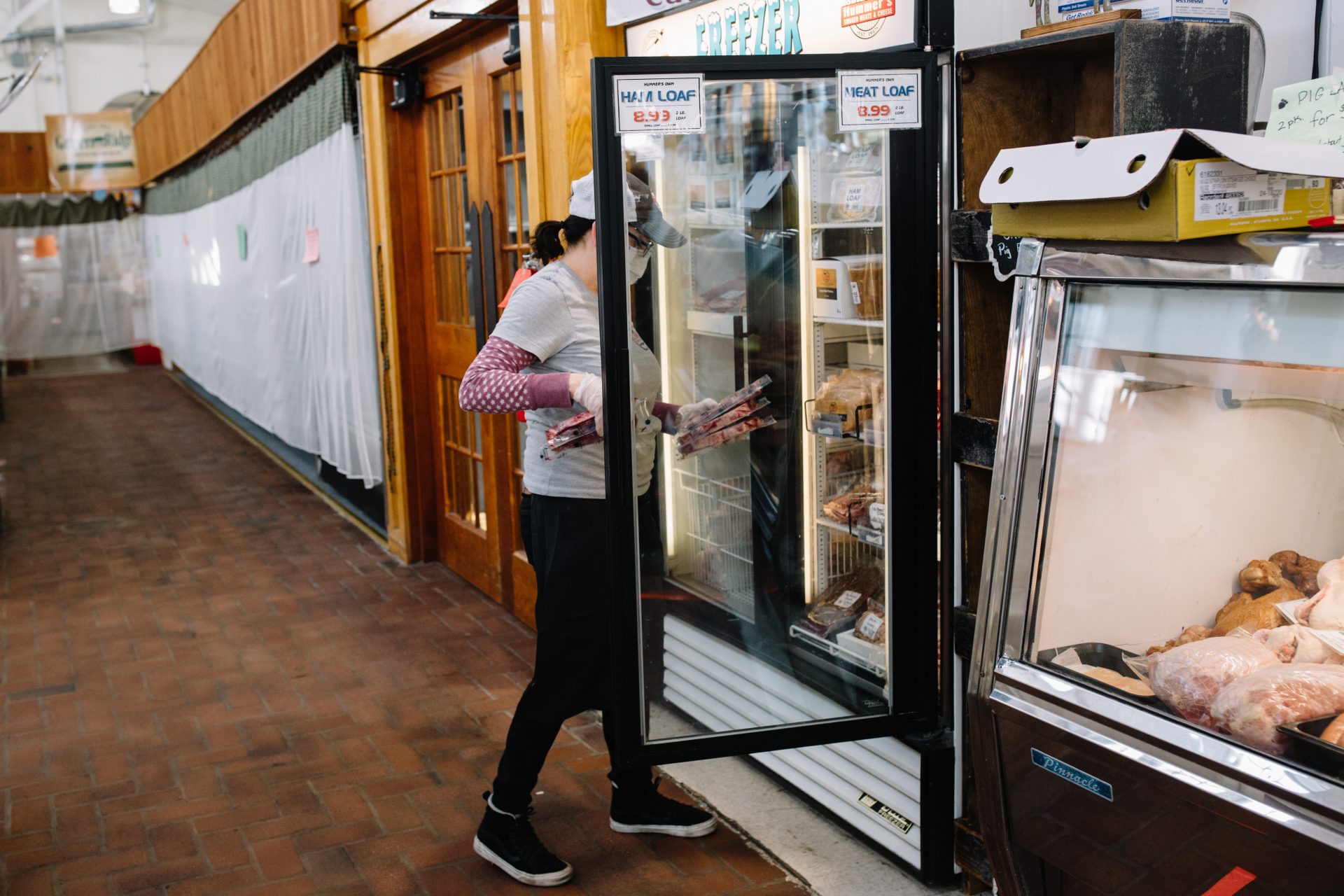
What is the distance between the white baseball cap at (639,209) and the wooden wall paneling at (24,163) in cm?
1541

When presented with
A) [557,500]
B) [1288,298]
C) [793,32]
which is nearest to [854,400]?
[557,500]

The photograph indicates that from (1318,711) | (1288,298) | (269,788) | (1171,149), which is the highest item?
(1171,149)

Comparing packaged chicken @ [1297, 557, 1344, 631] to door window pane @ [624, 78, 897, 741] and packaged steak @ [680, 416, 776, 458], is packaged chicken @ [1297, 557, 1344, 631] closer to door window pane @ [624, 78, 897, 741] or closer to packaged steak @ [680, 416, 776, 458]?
door window pane @ [624, 78, 897, 741]

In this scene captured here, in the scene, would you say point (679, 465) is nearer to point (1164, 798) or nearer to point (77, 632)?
point (1164, 798)

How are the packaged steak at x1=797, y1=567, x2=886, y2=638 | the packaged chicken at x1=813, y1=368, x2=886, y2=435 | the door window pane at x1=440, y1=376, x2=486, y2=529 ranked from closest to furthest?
the packaged chicken at x1=813, y1=368, x2=886, y2=435 < the packaged steak at x1=797, y1=567, x2=886, y2=638 < the door window pane at x1=440, y1=376, x2=486, y2=529

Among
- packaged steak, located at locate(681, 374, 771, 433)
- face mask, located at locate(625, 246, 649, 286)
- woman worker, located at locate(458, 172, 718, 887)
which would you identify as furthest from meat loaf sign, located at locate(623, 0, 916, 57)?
packaged steak, located at locate(681, 374, 771, 433)

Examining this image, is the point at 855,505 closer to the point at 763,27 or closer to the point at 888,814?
the point at 888,814

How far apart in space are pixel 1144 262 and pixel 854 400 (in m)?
1.16

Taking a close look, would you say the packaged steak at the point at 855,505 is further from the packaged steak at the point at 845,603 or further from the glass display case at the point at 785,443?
the packaged steak at the point at 845,603

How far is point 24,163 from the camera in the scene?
620 inches

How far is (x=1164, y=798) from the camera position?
65.8 inches

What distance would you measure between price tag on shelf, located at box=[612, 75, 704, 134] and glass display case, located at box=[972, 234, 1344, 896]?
803 millimetres

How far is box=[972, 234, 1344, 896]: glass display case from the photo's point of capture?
1.62 metres

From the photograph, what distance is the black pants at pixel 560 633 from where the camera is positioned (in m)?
2.82
